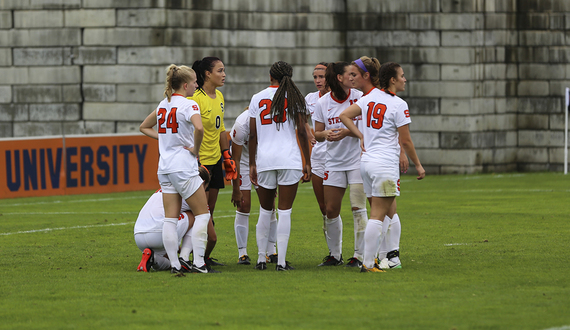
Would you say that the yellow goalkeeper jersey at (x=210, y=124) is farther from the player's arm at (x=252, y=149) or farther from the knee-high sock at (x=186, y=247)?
the knee-high sock at (x=186, y=247)

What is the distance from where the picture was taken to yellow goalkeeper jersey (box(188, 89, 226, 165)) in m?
8.72

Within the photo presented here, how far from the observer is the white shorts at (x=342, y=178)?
8773mm

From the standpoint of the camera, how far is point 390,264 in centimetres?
847

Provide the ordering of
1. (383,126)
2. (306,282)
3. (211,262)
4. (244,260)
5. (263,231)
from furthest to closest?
(244,260) < (211,262) < (263,231) < (383,126) < (306,282)

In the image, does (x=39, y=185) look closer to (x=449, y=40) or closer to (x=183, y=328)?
(x=449, y=40)

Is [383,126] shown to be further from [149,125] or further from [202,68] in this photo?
[149,125]

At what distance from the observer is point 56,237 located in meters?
11.5

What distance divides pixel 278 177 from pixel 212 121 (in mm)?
969

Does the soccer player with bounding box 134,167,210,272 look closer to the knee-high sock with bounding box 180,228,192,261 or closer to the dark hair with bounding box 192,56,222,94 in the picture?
the knee-high sock with bounding box 180,228,192,261

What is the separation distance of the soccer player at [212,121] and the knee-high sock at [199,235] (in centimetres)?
72

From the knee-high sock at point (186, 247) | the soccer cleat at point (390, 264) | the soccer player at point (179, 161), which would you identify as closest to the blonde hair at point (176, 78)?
the soccer player at point (179, 161)

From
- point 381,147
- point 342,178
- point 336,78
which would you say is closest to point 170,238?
point 342,178

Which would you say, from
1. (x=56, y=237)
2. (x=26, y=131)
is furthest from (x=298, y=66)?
(x=56, y=237)

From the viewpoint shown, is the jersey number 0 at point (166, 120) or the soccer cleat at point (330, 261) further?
the soccer cleat at point (330, 261)
